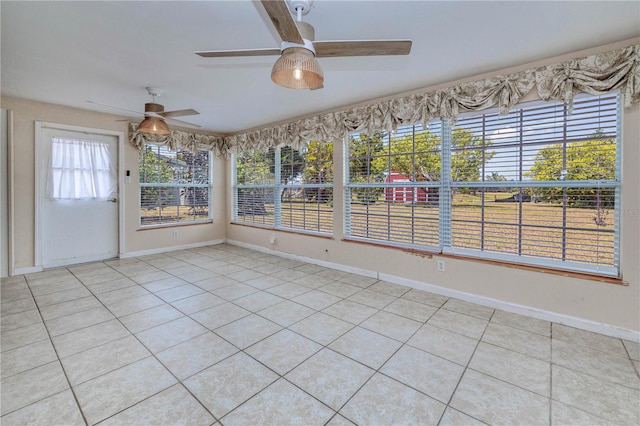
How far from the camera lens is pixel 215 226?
6027 mm

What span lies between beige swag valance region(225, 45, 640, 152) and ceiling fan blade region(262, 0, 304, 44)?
2008 mm

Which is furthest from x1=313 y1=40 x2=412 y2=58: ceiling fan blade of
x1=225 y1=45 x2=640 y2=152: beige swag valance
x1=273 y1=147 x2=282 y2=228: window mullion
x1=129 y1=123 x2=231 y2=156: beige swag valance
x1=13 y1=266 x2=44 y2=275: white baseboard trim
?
x1=13 y1=266 x2=44 y2=275: white baseboard trim

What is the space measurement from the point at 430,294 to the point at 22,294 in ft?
14.6

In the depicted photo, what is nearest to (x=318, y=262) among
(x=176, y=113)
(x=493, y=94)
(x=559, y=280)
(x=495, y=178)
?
(x=495, y=178)

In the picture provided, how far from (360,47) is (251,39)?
1.01m

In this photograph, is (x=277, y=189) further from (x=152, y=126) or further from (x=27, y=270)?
(x=27, y=270)

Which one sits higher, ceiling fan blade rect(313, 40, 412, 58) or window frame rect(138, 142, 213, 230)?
ceiling fan blade rect(313, 40, 412, 58)

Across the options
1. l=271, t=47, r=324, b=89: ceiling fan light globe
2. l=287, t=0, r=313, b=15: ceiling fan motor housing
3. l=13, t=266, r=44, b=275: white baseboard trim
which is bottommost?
l=13, t=266, r=44, b=275: white baseboard trim

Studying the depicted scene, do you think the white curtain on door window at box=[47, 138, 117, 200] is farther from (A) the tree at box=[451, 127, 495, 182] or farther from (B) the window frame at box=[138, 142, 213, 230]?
(A) the tree at box=[451, 127, 495, 182]

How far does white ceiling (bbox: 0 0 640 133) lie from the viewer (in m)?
1.89

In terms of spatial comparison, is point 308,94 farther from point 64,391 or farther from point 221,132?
point 64,391

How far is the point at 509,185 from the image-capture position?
2832 mm

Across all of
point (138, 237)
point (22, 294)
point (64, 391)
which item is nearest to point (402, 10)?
point (64, 391)

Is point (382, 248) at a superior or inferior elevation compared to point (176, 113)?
inferior
